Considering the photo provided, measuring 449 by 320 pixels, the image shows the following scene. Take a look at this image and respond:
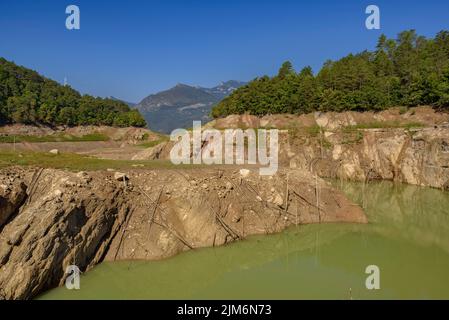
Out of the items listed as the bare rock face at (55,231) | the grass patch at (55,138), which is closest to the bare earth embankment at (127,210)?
the bare rock face at (55,231)

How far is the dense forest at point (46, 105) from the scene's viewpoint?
238 ft

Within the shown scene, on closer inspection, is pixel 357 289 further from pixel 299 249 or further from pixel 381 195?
→ pixel 381 195

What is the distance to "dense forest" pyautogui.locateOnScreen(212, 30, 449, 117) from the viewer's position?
50.7 metres

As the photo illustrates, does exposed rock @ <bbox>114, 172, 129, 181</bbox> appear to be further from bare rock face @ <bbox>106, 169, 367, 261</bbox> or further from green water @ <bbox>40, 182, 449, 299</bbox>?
green water @ <bbox>40, 182, 449, 299</bbox>

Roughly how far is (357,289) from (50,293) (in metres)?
11.4

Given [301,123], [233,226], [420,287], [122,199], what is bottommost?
[420,287]

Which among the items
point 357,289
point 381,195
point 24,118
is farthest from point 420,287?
point 24,118

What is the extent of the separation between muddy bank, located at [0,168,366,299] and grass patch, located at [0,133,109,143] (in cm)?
5072

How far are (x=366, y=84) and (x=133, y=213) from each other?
4932cm

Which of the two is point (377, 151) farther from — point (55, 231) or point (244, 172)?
point (55, 231)

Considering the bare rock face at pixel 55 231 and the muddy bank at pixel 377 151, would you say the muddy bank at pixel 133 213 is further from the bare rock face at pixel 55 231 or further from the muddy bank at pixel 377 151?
the muddy bank at pixel 377 151

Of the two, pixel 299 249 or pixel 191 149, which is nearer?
pixel 299 249

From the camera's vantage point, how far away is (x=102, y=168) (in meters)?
20.1

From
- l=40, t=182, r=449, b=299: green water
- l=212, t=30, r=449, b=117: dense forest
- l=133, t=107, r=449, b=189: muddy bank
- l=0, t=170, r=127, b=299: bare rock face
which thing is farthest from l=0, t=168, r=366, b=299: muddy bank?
l=212, t=30, r=449, b=117: dense forest
